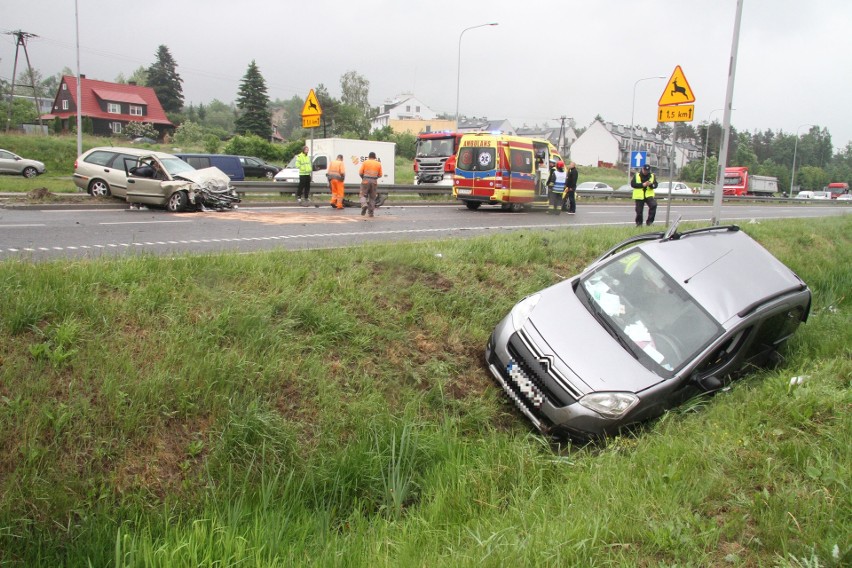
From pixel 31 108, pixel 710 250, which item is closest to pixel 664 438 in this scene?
pixel 710 250

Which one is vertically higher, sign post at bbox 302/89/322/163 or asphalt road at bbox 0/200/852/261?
sign post at bbox 302/89/322/163

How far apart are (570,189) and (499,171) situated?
2.89m

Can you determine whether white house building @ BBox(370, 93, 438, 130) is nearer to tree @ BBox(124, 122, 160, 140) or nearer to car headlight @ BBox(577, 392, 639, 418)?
tree @ BBox(124, 122, 160, 140)

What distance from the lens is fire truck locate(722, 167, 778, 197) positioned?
5650cm

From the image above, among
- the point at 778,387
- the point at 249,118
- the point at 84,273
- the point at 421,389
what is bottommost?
the point at 421,389

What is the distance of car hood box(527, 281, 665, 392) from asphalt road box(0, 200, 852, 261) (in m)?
3.68

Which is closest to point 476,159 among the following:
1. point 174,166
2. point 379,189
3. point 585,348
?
point 379,189

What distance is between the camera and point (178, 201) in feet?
51.7

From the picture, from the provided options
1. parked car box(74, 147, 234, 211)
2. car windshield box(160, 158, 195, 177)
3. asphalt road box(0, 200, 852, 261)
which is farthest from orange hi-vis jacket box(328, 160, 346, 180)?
car windshield box(160, 158, 195, 177)

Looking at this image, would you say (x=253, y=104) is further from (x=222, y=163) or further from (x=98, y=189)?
(x=98, y=189)

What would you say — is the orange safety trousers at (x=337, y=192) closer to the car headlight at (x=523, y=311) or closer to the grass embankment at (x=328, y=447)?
the grass embankment at (x=328, y=447)

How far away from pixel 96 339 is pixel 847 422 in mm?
5453

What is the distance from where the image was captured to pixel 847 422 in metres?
4.17

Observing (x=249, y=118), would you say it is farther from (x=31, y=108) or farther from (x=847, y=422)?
(x=847, y=422)
